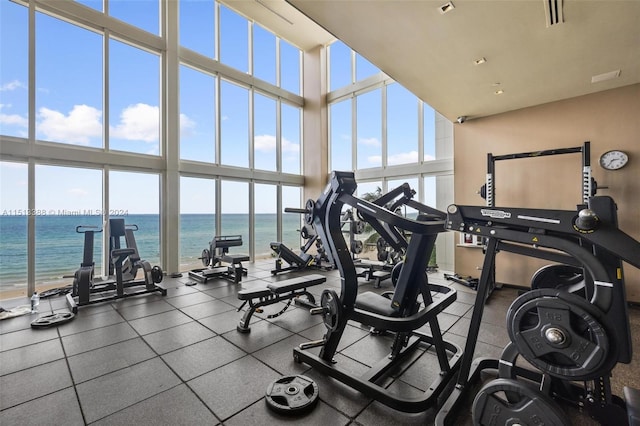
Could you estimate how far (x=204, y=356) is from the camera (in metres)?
2.57

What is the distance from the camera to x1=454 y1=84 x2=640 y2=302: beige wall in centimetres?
400

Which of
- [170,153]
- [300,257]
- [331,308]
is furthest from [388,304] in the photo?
[170,153]

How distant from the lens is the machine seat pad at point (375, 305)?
2.12m

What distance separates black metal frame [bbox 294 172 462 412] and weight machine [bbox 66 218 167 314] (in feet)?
10.9

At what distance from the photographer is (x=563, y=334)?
1.30 meters

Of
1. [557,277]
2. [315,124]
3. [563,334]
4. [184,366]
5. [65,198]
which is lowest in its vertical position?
[184,366]

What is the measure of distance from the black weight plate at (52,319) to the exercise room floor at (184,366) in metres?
0.09

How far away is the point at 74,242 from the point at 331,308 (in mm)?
Answer: 20197

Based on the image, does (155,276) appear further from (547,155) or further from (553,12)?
(547,155)

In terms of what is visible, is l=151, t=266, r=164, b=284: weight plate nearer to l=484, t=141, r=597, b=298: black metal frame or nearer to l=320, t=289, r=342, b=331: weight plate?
l=320, t=289, r=342, b=331: weight plate

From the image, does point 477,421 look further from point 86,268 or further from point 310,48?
point 310,48

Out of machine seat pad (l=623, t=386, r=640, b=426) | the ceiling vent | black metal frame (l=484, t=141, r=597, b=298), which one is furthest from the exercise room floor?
the ceiling vent

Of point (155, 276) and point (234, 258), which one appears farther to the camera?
point (234, 258)

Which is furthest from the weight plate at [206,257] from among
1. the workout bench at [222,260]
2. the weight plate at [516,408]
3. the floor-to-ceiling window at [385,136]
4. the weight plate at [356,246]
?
the weight plate at [516,408]
